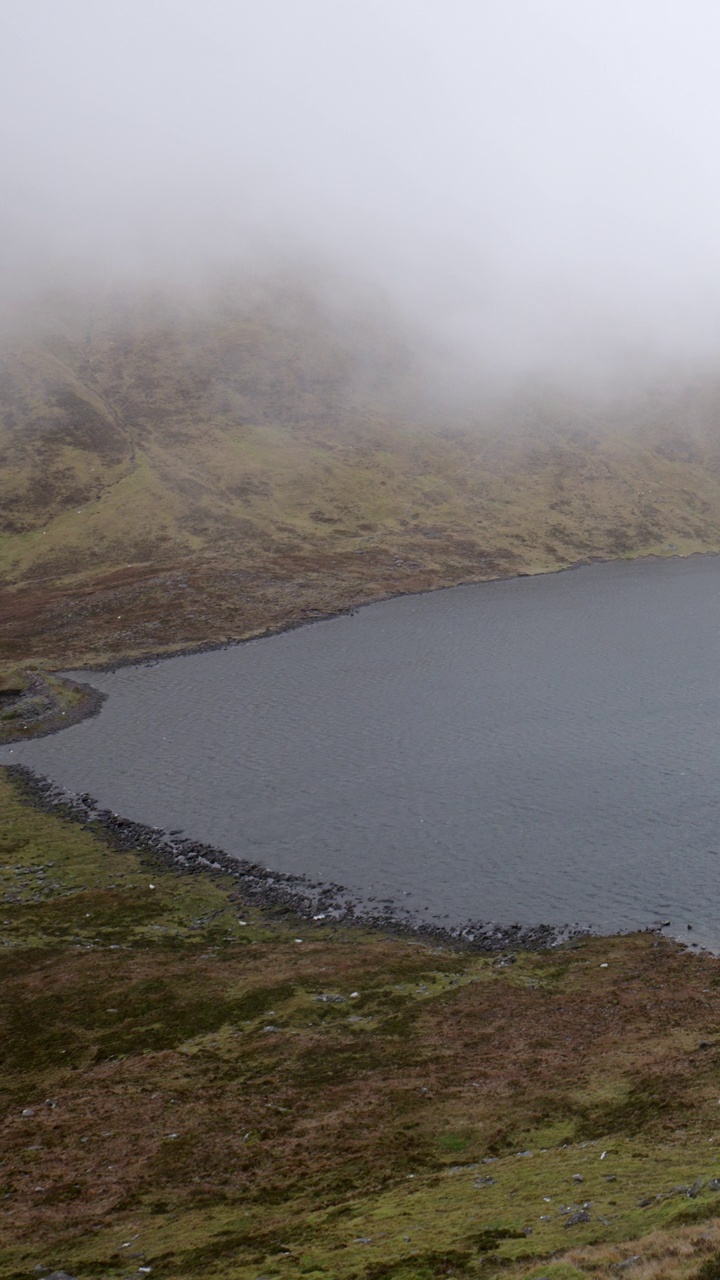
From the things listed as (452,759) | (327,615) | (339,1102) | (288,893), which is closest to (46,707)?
Result: (452,759)

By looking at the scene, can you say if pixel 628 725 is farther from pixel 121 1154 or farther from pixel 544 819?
pixel 121 1154

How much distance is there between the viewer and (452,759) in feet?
275

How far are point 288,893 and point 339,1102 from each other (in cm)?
2513

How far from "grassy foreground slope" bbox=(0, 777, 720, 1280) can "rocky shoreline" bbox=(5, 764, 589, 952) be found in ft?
5.58

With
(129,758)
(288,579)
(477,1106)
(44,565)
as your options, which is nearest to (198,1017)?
(477,1106)

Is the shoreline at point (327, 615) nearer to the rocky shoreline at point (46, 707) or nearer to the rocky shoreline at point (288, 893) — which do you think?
the rocky shoreline at point (46, 707)

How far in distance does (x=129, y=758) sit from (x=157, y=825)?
57.4 ft

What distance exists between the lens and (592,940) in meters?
53.1

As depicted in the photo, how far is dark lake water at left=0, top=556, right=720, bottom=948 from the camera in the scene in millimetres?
61375

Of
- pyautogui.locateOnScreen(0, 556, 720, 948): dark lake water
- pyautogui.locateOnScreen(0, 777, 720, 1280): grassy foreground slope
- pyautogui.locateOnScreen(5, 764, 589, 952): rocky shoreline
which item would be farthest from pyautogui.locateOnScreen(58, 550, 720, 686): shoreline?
pyautogui.locateOnScreen(0, 777, 720, 1280): grassy foreground slope

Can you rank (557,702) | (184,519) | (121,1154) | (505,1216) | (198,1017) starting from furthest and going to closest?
1. (184,519)
2. (557,702)
3. (198,1017)
4. (121,1154)
5. (505,1216)

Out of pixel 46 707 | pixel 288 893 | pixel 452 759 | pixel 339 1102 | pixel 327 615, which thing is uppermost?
pixel 327 615

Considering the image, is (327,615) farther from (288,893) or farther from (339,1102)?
(339,1102)

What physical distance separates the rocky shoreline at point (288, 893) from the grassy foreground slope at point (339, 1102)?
1.70 metres
